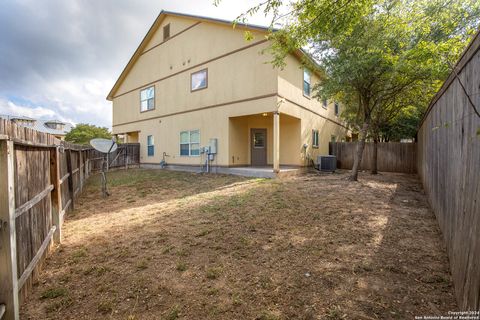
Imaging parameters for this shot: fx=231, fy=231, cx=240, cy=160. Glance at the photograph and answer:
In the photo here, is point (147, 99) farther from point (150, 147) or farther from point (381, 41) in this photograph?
point (381, 41)

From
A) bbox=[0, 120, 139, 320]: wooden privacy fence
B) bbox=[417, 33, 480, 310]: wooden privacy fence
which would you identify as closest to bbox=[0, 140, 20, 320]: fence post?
bbox=[0, 120, 139, 320]: wooden privacy fence

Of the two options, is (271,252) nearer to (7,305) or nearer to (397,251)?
(397,251)

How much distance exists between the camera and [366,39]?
7930 millimetres

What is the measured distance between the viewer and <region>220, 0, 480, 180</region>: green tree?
5.33 metres

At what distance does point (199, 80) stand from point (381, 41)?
8.77 meters

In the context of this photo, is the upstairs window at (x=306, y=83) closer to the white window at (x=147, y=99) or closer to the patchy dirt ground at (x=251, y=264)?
the patchy dirt ground at (x=251, y=264)

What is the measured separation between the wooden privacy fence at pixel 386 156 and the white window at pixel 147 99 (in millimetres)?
12798

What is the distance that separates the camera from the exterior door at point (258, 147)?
12.8m

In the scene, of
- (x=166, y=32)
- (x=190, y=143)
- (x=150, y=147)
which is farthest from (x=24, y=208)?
(x=166, y=32)

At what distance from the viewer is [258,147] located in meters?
12.9

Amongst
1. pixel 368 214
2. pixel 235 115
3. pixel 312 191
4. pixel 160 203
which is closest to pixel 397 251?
pixel 368 214

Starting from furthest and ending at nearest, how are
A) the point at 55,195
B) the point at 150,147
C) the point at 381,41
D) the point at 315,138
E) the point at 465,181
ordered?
the point at 150,147 < the point at 315,138 < the point at 381,41 < the point at 55,195 < the point at 465,181

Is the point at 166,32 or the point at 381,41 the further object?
the point at 166,32

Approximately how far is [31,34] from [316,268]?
708 inches
